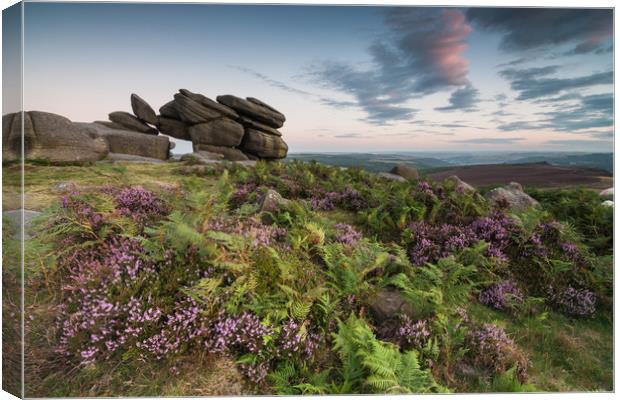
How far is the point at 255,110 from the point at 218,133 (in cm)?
368

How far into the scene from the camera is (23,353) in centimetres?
346

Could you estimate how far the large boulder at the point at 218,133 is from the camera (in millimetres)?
17814

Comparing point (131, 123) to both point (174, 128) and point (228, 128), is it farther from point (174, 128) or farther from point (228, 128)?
point (228, 128)

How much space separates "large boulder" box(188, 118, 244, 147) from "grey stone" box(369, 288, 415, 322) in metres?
15.2

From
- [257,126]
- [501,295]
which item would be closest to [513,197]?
[501,295]

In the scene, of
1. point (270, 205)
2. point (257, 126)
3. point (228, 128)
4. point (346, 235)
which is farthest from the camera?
point (228, 128)

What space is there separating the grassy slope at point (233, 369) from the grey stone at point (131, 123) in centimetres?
1215

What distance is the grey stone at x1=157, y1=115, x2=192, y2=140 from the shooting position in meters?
17.0

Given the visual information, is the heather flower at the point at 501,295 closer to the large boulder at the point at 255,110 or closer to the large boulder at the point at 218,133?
the large boulder at the point at 255,110

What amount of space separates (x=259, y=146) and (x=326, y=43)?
13336mm

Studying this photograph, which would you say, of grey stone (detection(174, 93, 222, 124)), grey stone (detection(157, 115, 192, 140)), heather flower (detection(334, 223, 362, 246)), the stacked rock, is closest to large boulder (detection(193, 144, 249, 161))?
the stacked rock

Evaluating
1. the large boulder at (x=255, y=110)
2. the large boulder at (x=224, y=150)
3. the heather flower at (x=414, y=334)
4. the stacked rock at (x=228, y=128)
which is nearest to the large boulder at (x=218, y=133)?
the stacked rock at (x=228, y=128)

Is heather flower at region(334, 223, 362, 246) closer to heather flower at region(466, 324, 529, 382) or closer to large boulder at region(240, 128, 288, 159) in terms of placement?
heather flower at region(466, 324, 529, 382)

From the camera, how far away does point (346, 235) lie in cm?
550
